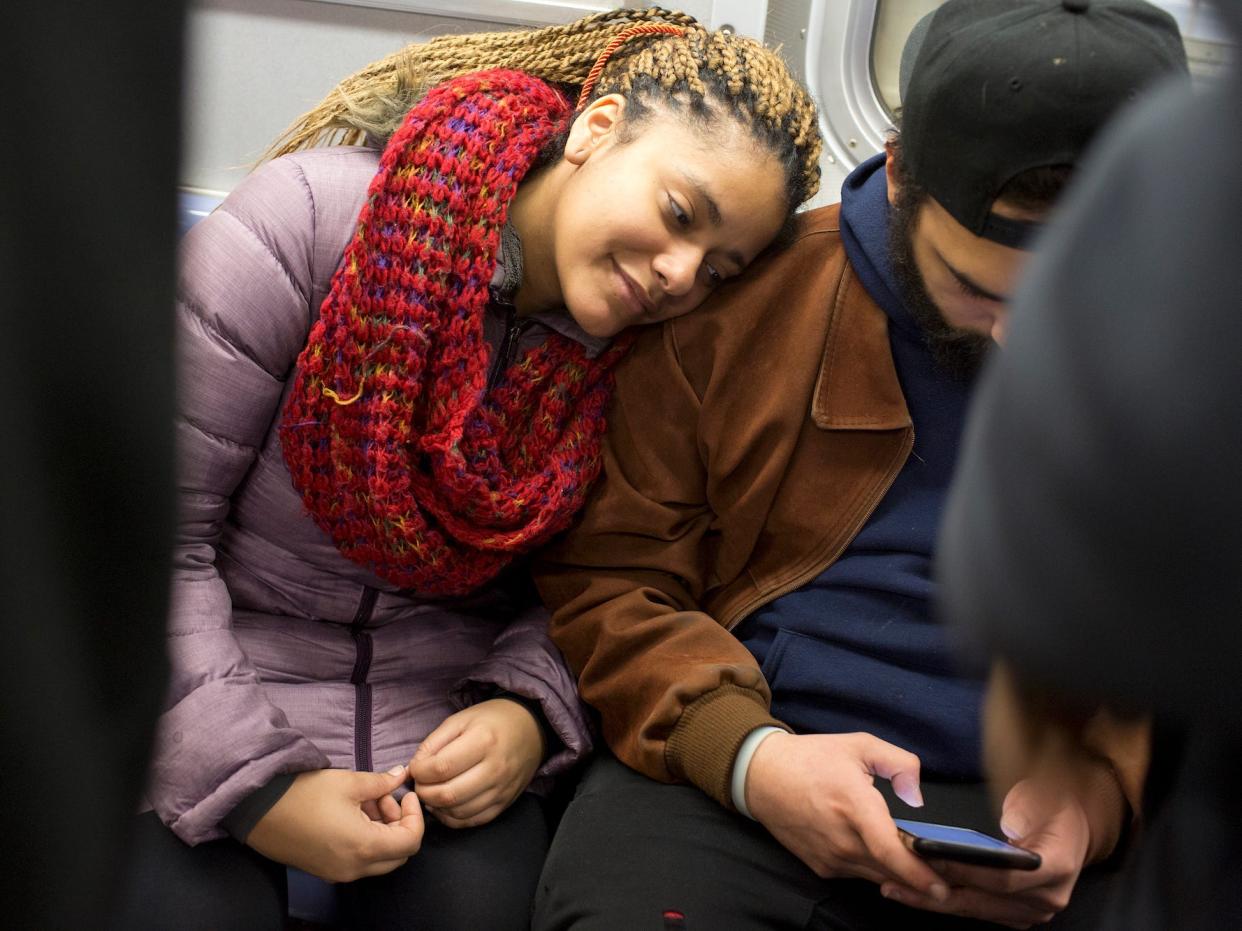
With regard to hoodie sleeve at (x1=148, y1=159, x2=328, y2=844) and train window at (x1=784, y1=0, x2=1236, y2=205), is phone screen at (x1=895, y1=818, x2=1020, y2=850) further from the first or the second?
train window at (x1=784, y1=0, x2=1236, y2=205)

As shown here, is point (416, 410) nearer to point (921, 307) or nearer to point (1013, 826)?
point (921, 307)

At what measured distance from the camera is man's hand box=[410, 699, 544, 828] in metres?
1.20

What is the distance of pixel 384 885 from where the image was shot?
48.2 inches

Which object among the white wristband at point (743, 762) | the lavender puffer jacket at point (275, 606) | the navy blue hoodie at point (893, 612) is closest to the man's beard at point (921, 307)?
the navy blue hoodie at point (893, 612)

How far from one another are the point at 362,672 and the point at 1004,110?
2.96 ft

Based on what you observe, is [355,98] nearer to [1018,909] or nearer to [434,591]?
[434,591]

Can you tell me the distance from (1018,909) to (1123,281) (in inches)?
32.1

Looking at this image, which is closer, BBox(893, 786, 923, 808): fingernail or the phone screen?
the phone screen

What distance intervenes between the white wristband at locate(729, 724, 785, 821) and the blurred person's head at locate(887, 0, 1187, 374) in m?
0.45

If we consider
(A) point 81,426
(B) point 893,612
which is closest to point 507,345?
A: (B) point 893,612

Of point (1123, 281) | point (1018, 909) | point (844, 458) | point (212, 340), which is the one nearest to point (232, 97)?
point (212, 340)

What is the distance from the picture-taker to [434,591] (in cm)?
130

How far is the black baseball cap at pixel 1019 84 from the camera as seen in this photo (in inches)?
36.3

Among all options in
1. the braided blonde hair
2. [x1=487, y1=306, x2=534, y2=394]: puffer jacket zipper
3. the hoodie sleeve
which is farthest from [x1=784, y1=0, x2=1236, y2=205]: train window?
the hoodie sleeve
